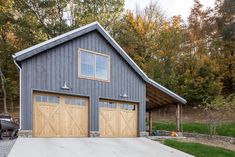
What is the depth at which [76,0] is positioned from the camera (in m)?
33.8

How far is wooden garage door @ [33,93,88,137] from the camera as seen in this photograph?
47.4 feet

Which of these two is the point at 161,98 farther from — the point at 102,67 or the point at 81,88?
the point at 81,88

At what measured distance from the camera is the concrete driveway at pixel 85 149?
1112 cm

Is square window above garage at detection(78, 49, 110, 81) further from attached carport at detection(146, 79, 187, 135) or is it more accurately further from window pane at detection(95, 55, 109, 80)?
attached carport at detection(146, 79, 187, 135)

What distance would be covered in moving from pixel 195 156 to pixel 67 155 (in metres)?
5.75

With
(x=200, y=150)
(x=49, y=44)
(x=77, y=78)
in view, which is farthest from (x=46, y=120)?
(x=200, y=150)

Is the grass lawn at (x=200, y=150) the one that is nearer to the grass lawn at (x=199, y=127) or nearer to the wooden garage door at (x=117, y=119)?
the wooden garage door at (x=117, y=119)

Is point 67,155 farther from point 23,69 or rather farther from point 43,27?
point 43,27

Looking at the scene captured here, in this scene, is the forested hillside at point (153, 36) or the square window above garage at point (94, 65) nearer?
the square window above garage at point (94, 65)

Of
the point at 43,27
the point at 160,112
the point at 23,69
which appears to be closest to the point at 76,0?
the point at 43,27

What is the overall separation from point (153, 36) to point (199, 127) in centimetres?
1067

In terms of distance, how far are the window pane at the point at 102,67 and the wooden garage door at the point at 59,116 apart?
1617mm

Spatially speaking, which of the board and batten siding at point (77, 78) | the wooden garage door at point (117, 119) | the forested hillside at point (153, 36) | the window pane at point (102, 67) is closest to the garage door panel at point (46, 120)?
the board and batten siding at point (77, 78)

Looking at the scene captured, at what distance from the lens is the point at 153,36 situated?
3114 cm
